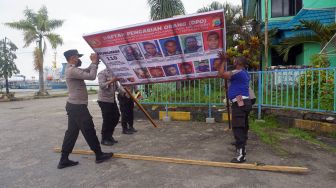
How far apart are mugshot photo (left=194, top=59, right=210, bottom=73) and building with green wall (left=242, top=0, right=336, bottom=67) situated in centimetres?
654

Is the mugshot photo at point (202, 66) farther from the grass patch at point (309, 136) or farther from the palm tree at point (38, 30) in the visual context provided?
the palm tree at point (38, 30)

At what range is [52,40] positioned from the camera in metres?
20.2

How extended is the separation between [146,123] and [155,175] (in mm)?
3831

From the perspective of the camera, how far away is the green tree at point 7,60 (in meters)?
19.7

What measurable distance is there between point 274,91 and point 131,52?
3654 mm

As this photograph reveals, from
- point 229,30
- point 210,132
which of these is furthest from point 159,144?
point 229,30

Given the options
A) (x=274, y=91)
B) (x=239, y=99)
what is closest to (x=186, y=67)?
(x=239, y=99)

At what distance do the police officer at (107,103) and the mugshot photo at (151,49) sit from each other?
0.84m

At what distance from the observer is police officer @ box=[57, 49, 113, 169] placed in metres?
3.86

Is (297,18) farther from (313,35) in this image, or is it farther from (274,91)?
(274,91)

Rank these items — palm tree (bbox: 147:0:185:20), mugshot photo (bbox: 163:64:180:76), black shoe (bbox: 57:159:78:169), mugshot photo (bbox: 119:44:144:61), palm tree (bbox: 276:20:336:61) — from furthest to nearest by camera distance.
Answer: palm tree (bbox: 147:0:185:20), palm tree (bbox: 276:20:336:61), mugshot photo (bbox: 163:64:180:76), mugshot photo (bbox: 119:44:144:61), black shoe (bbox: 57:159:78:169)

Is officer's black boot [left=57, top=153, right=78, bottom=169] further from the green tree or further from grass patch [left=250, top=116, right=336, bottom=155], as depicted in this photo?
the green tree

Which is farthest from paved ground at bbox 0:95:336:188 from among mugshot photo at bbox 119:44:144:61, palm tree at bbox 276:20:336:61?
palm tree at bbox 276:20:336:61

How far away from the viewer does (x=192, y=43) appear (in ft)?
13.4
